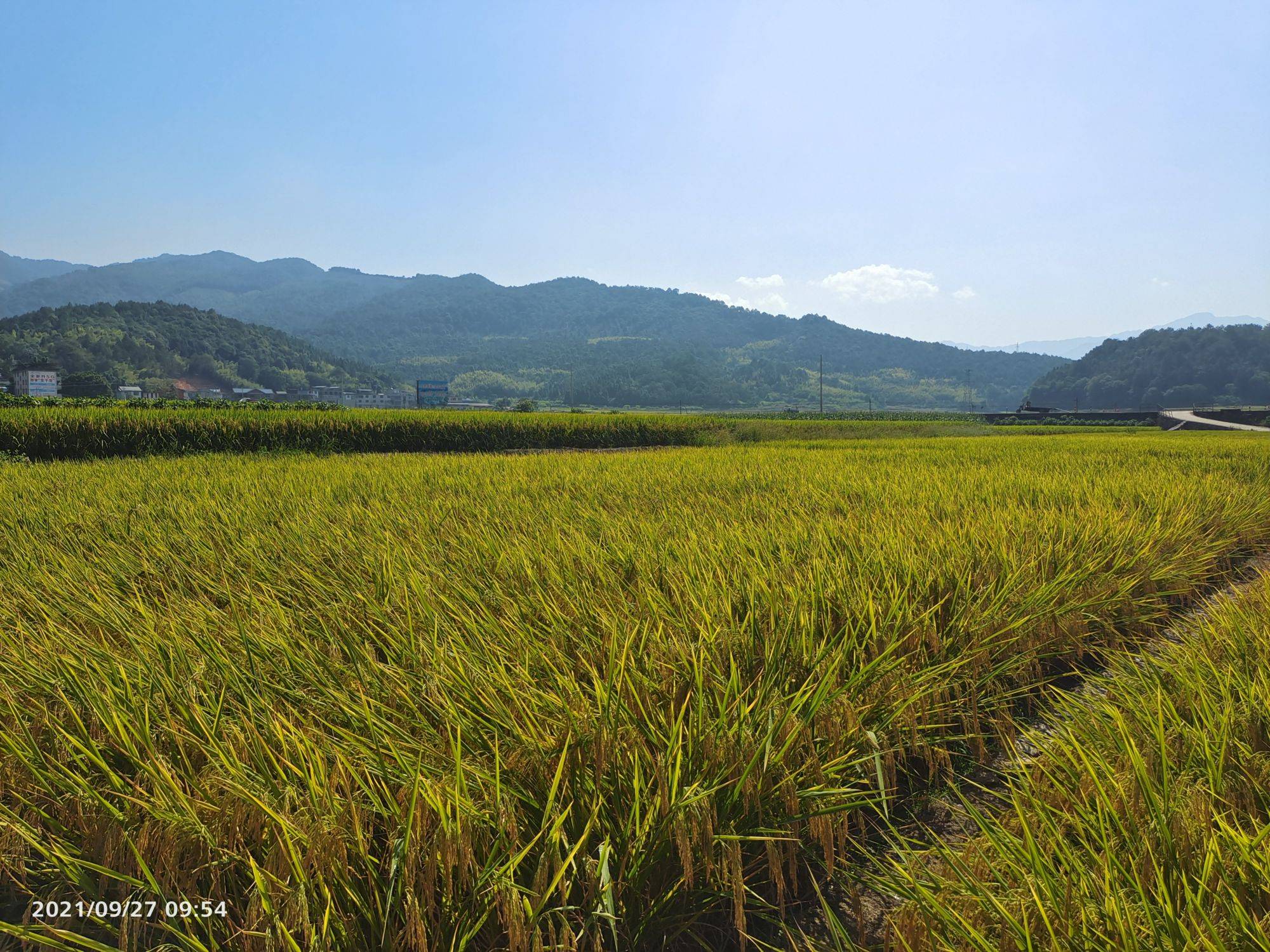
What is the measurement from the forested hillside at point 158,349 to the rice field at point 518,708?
356 feet

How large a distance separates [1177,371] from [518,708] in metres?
109

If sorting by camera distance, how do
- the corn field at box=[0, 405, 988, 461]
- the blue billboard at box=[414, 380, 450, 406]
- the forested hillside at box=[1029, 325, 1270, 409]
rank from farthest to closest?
1. the forested hillside at box=[1029, 325, 1270, 409]
2. the blue billboard at box=[414, 380, 450, 406]
3. the corn field at box=[0, 405, 988, 461]

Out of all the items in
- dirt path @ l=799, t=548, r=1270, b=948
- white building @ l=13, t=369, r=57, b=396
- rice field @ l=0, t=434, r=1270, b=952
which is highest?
rice field @ l=0, t=434, r=1270, b=952

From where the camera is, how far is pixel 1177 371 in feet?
272

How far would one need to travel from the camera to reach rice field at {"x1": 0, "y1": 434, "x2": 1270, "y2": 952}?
101 cm

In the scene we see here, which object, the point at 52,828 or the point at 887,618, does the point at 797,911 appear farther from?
the point at 52,828

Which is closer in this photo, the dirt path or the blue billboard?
the dirt path

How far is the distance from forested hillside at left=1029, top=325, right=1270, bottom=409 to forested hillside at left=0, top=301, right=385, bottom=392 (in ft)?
413

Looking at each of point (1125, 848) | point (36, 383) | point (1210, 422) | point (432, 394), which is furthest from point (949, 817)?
point (36, 383)

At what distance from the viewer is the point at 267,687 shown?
1606mm

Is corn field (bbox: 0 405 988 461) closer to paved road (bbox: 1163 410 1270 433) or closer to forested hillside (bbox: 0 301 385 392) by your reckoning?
paved road (bbox: 1163 410 1270 433)

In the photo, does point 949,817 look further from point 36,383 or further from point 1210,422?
point 36,383

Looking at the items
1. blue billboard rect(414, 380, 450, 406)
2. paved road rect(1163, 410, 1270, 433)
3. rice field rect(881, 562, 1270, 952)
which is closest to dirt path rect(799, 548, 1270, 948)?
rice field rect(881, 562, 1270, 952)

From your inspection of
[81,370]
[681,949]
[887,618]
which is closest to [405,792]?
[681,949]
